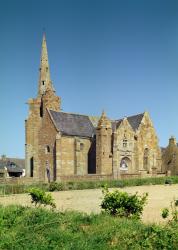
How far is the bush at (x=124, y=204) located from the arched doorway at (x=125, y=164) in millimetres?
44918

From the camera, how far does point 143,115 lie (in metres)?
62.9

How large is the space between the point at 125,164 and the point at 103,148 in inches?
230

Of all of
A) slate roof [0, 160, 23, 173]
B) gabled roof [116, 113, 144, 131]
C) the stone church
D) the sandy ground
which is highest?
gabled roof [116, 113, 144, 131]

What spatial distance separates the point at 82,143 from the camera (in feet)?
191

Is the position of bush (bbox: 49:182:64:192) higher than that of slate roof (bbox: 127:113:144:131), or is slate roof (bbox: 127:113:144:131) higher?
slate roof (bbox: 127:113:144:131)

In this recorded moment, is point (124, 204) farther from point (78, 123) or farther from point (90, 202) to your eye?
point (78, 123)

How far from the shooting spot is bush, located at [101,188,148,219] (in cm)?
1339

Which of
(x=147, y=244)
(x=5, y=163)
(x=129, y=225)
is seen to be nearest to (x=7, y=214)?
(x=129, y=225)

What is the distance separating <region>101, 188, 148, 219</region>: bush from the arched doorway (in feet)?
147

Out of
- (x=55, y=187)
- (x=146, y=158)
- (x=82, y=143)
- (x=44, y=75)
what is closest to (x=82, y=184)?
(x=55, y=187)

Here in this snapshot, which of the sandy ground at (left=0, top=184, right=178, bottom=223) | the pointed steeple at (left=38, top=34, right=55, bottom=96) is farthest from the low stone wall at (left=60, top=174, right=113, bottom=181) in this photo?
the pointed steeple at (left=38, top=34, right=55, bottom=96)

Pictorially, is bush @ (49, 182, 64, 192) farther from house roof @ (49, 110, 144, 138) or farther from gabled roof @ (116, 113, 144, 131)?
gabled roof @ (116, 113, 144, 131)

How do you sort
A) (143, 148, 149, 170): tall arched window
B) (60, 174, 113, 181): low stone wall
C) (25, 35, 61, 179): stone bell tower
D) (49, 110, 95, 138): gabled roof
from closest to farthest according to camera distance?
(60, 174, 113, 181): low stone wall < (49, 110, 95, 138): gabled roof < (25, 35, 61, 179): stone bell tower < (143, 148, 149, 170): tall arched window

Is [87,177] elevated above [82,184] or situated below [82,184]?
above
